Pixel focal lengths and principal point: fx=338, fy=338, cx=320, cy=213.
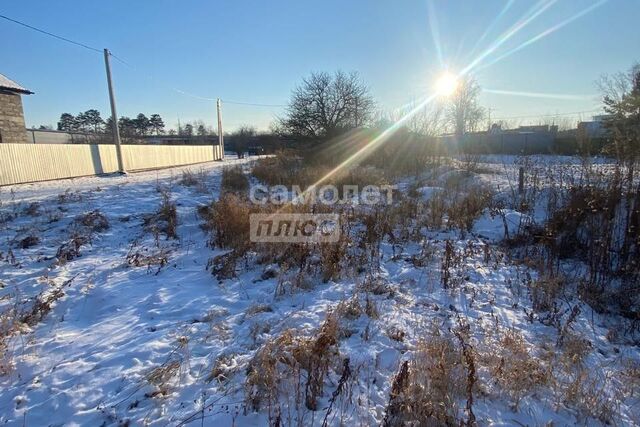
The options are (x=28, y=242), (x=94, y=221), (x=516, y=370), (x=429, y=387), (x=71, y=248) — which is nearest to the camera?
(x=429, y=387)

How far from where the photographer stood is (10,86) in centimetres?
1587

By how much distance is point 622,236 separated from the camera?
4.77m

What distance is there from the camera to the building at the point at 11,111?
1572cm

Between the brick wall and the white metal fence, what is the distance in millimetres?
4141

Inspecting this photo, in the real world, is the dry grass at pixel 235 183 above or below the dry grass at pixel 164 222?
above

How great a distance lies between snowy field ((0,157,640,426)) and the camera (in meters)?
2.24

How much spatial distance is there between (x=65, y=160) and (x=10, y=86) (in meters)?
5.56

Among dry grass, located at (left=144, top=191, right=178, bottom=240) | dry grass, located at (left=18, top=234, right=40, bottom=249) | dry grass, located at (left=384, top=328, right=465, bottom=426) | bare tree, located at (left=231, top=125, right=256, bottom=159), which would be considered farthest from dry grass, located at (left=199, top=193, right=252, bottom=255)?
bare tree, located at (left=231, top=125, right=256, bottom=159)

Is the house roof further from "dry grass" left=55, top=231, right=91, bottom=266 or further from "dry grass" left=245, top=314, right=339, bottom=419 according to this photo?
"dry grass" left=245, top=314, right=339, bottom=419

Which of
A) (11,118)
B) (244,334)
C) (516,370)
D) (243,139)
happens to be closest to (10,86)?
(11,118)

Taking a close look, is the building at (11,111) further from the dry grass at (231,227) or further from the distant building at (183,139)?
the distant building at (183,139)

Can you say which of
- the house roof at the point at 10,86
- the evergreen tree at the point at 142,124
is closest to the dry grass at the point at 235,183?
the house roof at the point at 10,86

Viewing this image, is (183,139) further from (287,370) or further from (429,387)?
(429,387)

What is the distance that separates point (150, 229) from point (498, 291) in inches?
237
